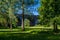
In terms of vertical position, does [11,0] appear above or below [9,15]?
above

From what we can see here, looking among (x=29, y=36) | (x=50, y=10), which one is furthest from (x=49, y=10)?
(x=29, y=36)

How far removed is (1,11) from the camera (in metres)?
32.1

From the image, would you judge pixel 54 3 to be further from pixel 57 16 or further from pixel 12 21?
pixel 12 21

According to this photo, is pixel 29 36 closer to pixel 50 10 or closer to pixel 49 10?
pixel 50 10

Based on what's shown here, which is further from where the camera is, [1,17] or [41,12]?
[41,12]

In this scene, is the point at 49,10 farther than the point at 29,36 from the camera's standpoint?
Yes

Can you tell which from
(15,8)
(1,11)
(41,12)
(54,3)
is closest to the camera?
(1,11)

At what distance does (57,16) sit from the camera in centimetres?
3650

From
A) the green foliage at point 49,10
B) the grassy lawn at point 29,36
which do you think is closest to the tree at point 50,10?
the green foliage at point 49,10

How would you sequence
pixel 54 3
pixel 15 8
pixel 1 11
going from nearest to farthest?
1. pixel 1 11
2. pixel 54 3
3. pixel 15 8

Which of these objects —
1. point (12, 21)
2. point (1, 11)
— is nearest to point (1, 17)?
point (1, 11)

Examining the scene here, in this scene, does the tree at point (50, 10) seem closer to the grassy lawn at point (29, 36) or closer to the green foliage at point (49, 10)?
the green foliage at point (49, 10)

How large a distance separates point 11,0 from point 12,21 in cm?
435

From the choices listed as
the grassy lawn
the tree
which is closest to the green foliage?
the tree
